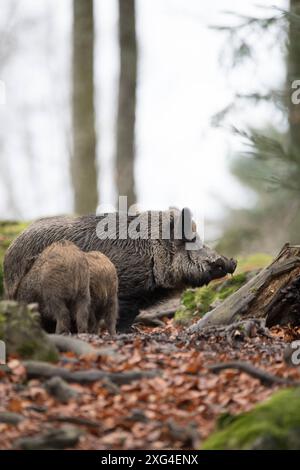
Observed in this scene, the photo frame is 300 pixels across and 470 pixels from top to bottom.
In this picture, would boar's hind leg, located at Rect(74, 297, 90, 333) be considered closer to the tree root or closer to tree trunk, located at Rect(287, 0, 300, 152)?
the tree root

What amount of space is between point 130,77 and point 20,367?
13260 millimetres

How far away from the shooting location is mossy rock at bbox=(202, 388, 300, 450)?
6.69 m

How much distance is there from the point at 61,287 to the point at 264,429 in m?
4.20

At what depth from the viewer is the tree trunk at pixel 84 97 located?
805 inches

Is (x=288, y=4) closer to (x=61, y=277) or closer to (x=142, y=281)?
(x=142, y=281)

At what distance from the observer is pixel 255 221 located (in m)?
21.1

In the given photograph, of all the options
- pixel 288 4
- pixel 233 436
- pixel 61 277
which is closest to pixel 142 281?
pixel 61 277

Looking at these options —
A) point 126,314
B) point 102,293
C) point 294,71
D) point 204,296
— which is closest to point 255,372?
point 102,293

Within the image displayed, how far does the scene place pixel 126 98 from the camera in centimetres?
2034

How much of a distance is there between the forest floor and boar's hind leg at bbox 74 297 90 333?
1420 mm

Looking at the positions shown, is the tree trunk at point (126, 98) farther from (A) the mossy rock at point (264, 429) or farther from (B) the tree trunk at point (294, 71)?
(A) the mossy rock at point (264, 429)

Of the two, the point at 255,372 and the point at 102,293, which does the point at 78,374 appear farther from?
the point at 102,293

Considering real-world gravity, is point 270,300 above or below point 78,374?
below

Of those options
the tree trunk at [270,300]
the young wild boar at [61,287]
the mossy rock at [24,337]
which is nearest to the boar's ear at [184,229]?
the tree trunk at [270,300]
